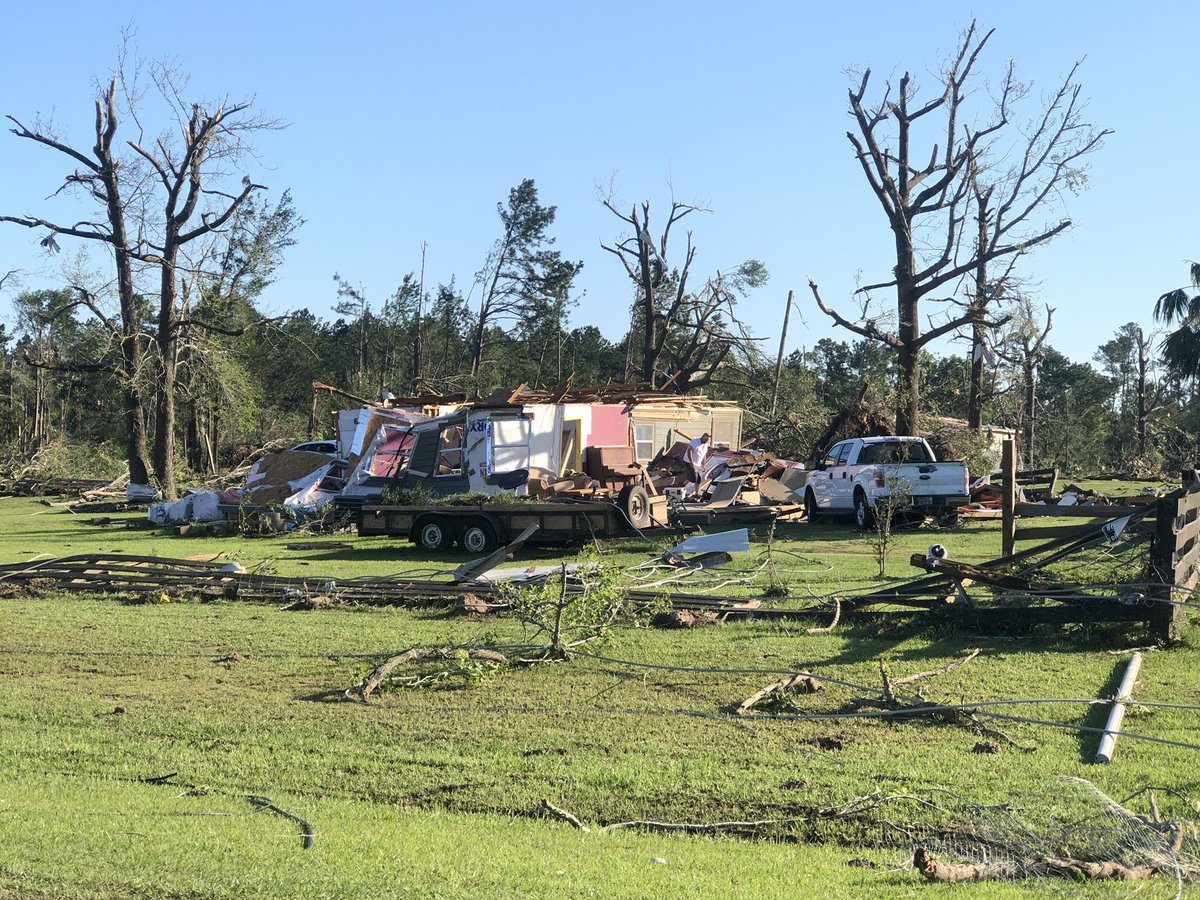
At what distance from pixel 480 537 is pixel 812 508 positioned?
8.23m

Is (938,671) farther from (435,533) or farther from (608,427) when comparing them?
(608,427)

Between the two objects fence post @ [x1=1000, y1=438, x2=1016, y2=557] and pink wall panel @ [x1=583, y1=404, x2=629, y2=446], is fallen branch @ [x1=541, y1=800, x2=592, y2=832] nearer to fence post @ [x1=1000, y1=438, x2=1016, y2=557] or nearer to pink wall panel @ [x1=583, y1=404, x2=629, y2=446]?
fence post @ [x1=1000, y1=438, x2=1016, y2=557]

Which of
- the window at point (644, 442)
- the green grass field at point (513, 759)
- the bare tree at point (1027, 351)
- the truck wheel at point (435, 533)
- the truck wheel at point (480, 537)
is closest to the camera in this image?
the green grass field at point (513, 759)

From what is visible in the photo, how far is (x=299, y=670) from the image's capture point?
10047 millimetres

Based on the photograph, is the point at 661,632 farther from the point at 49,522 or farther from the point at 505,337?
the point at 505,337

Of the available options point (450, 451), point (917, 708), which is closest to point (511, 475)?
point (450, 451)

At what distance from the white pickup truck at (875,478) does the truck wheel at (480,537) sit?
7030 millimetres

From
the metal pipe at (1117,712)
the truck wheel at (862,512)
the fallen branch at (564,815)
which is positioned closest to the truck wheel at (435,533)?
the truck wheel at (862,512)

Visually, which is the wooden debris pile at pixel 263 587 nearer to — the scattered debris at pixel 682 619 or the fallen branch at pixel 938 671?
the scattered debris at pixel 682 619

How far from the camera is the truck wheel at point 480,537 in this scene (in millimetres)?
19281

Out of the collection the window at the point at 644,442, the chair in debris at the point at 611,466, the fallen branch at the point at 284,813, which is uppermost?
the window at the point at 644,442

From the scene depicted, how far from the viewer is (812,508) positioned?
80.4 ft

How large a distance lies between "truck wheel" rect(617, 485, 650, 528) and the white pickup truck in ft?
14.6

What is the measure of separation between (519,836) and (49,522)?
2618cm
